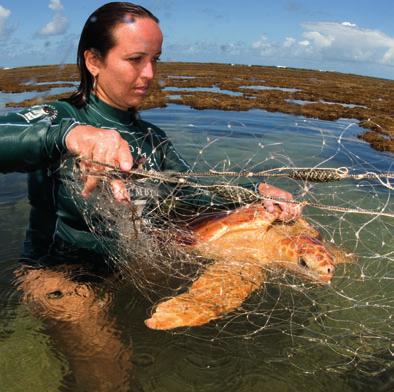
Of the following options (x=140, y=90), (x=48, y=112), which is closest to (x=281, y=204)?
(x=140, y=90)

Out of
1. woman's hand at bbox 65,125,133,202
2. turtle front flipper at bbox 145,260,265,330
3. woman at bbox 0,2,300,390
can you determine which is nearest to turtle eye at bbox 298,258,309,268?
turtle front flipper at bbox 145,260,265,330

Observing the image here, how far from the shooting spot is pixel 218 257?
2.95 meters

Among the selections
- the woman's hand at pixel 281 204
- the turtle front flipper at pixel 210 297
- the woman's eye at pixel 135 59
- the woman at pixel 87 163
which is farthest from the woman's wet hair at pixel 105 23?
the turtle front flipper at pixel 210 297

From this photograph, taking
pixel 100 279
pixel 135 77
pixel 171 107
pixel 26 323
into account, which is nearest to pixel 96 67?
pixel 135 77

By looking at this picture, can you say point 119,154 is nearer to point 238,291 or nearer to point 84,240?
point 84,240

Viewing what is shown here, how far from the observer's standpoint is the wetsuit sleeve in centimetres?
184

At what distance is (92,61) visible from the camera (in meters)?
2.54

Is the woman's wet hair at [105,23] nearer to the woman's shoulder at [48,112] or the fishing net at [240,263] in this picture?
the woman's shoulder at [48,112]

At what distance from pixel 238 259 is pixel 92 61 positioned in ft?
5.61

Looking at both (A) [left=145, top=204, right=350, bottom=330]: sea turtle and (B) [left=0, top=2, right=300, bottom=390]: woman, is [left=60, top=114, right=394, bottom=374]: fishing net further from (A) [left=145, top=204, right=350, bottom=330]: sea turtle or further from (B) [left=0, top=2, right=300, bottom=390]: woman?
(B) [left=0, top=2, right=300, bottom=390]: woman

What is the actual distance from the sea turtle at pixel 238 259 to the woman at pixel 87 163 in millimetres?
400

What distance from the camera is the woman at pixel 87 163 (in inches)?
83.7

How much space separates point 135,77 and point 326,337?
235cm

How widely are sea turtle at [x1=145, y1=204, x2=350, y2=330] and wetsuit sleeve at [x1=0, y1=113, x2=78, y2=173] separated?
128 centimetres
